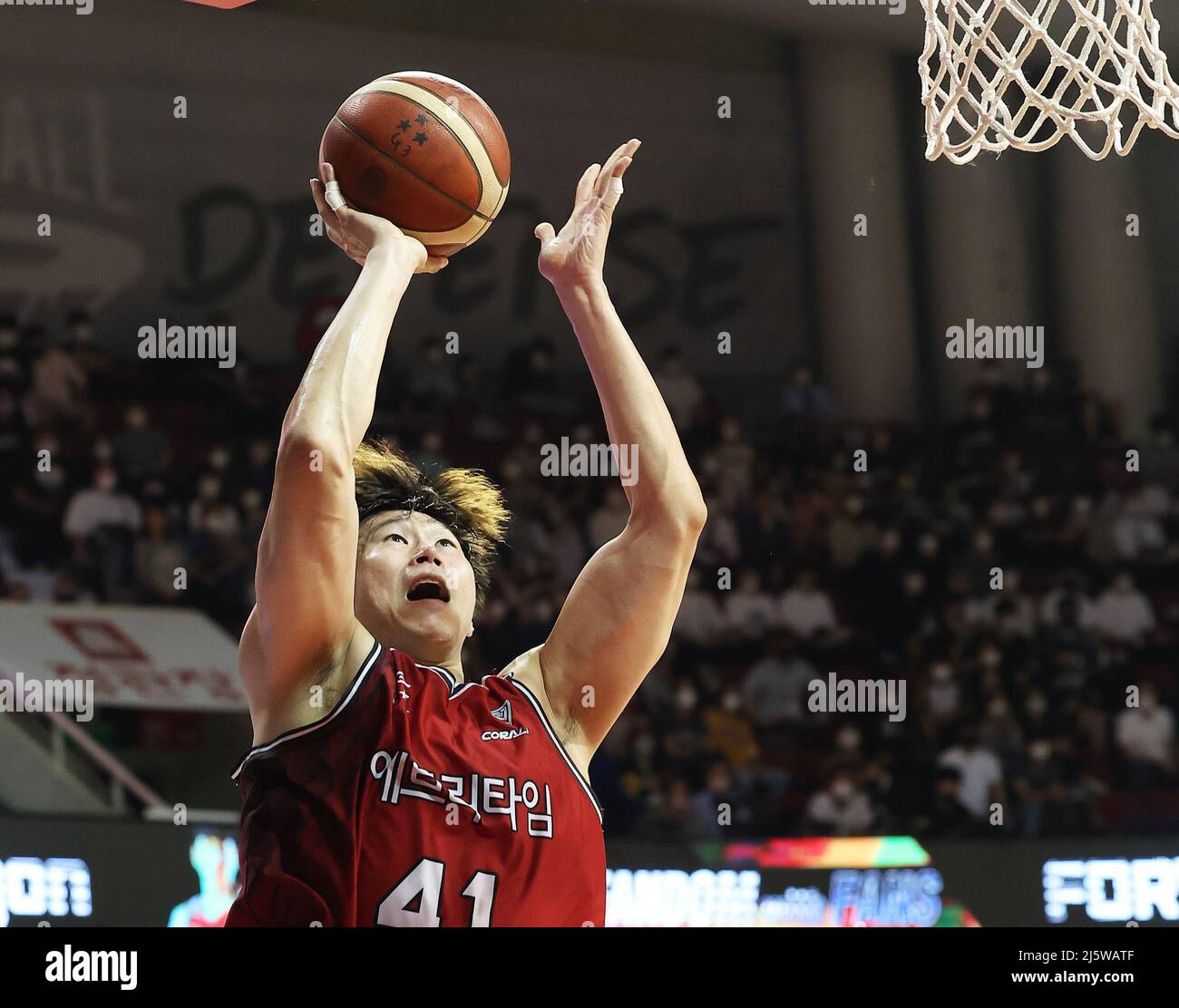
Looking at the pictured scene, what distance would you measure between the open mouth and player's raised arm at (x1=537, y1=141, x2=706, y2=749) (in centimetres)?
21

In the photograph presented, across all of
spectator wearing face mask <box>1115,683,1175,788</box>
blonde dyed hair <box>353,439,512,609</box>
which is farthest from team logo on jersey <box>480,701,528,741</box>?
spectator wearing face mask <box>1115,683,1175,788</box>

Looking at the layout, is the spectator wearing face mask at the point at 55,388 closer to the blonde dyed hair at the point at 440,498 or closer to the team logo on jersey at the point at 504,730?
the blonde dyed hair at the point at 440,498

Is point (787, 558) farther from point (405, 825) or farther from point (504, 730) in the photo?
point (405, 825)

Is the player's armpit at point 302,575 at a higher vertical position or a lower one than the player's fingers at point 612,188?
lower

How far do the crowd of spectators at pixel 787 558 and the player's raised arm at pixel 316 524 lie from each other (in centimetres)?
481

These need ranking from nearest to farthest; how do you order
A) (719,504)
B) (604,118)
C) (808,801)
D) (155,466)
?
(808,801) → (155,466) → (719,504) → (604,118)

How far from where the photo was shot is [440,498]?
300 cm

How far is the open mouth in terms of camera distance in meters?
2.75

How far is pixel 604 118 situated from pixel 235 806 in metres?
5.46

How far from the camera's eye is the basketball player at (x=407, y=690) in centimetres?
241

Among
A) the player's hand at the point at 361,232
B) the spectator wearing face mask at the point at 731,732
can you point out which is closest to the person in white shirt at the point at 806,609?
the spectator wearing face mask at the point at 731,732
